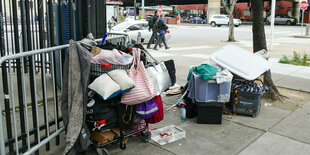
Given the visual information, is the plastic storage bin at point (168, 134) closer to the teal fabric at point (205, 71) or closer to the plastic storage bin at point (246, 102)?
the teal fabric at point (205, 71)

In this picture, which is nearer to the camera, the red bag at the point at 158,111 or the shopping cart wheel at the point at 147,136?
the red bag at the point at 158,111

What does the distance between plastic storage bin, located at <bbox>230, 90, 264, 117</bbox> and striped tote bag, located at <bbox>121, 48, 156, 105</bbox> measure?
205 cm

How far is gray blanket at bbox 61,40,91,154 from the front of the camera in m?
3.27

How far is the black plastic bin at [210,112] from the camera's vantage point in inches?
184

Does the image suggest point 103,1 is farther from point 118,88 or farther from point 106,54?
point 118,88

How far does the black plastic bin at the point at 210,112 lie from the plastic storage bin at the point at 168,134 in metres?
0.57

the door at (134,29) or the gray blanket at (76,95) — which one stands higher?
the door at (134,29)

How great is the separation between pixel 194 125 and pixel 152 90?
150 cm

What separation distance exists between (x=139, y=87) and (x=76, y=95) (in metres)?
0.71

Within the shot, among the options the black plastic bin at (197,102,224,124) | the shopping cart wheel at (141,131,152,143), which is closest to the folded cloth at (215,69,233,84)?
the black plastic bin at (197,102,224,124)

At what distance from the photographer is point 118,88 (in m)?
3.23

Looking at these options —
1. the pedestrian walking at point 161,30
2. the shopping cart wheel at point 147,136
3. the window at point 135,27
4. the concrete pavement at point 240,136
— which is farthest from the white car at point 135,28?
the shopping cart wheel at point 147,136

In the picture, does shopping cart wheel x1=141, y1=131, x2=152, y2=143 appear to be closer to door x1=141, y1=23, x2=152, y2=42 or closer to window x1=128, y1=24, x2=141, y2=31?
door x1=141, y1=23, x2=152, y2=42

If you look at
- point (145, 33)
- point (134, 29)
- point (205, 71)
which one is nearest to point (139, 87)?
point (205, 71)
